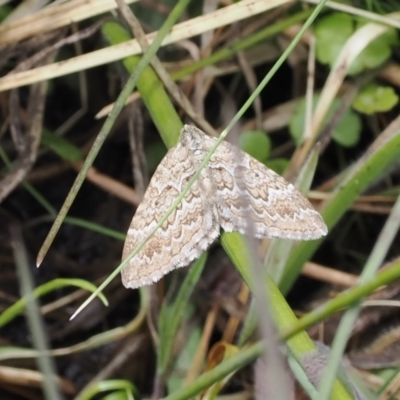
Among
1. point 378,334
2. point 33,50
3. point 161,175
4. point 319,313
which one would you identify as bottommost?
point 378,334

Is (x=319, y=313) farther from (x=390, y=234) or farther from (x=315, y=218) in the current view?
(x=315, y=218)

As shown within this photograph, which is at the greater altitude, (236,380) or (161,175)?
(161,175)

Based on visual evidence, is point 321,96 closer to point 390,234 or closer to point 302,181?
point 302,181

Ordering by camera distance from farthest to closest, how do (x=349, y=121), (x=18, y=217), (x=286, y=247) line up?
(x=18, y=217)
(x=349, y=121)
(x=286, y=247)

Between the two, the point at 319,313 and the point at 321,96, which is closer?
the point at 319,313

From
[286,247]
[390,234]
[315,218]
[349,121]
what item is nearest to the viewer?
[390,234]

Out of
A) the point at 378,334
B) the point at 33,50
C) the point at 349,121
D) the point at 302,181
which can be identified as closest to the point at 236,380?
the point at 378,334
